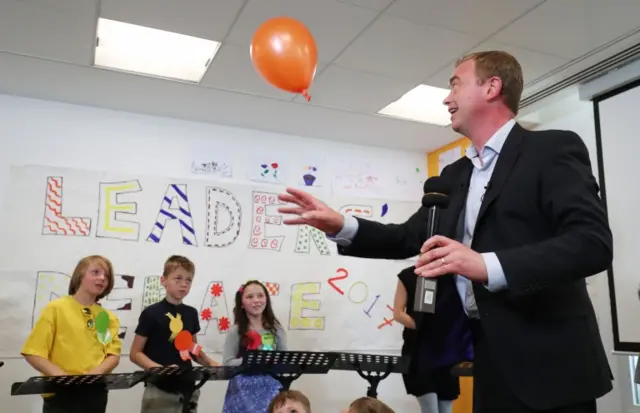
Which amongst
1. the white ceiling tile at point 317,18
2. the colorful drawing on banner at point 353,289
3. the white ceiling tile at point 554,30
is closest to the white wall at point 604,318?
the white ceiling tile at point 554,30

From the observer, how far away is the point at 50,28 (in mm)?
2799

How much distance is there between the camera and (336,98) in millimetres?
3623


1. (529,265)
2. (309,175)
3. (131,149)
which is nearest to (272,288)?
(309,175)

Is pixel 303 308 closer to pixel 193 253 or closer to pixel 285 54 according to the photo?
pixel 193 253

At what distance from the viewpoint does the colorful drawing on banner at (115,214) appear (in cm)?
366

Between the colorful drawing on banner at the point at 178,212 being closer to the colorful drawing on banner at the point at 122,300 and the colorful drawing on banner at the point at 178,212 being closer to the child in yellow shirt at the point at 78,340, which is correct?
the colorful drawing on banner at the point at 122,300

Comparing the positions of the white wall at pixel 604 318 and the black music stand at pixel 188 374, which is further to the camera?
the white wall at pixel 604 318

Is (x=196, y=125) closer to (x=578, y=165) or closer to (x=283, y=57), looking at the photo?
(x=283, y=57)

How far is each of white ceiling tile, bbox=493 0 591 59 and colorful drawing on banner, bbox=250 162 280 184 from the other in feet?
6.74

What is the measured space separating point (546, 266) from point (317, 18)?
2.14m

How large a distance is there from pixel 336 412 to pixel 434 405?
3.54 ft

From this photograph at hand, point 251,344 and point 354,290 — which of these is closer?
point 251,344

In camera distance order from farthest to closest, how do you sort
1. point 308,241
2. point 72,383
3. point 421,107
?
point 308,241 < point 421,107 < point 72,383

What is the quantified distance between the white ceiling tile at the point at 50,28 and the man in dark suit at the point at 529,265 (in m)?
2.33
